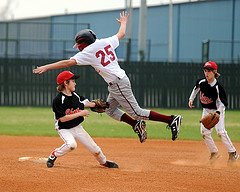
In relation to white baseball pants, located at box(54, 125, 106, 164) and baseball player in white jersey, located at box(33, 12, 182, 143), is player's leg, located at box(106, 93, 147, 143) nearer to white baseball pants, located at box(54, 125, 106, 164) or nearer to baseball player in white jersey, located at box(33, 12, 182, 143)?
baseball player in white jersey, located at box(33, 12, 182, 143)

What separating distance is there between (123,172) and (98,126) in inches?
421

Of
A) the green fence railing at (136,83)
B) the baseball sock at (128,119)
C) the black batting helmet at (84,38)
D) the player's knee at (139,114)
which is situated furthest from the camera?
the green fence railing at (136,83)

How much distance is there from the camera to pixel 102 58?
40.0 ft

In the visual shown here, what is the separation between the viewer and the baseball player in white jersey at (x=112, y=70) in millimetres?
12133

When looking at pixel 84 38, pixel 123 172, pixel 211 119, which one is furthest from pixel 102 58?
pixel 211 119

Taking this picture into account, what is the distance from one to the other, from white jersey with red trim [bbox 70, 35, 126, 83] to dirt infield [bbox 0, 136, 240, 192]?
145 centimetres

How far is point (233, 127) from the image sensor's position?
885 inches

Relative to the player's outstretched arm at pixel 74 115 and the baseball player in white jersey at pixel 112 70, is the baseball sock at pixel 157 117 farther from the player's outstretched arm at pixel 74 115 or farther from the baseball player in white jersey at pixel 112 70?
the player's outstretched arm at pixel 74 115

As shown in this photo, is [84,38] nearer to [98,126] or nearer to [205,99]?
[205,99]

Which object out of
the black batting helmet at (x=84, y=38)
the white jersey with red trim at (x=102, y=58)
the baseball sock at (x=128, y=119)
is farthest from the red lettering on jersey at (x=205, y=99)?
the black batting helmet at (x=84, y=38)

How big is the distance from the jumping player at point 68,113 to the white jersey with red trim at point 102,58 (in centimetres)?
45

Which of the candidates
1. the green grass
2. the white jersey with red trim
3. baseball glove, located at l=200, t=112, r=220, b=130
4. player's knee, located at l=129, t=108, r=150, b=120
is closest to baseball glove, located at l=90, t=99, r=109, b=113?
the white jersey with red trim

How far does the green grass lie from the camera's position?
19.7m

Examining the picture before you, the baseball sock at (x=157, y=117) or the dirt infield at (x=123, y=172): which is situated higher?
the baseball sock at (x=157, y=117)
